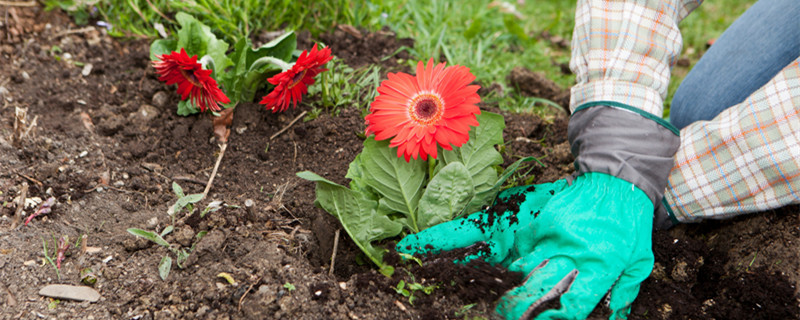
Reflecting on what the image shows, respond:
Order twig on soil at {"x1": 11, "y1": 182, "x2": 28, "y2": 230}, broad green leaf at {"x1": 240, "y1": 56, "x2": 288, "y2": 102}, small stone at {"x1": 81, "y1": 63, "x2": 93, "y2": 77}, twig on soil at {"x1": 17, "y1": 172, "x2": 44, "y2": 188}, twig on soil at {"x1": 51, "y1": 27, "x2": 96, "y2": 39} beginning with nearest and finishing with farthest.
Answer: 1. twig on soil at {"x1": 11, "y1": 182, "x2": 28, "y2": 230}
2. twig on soil at {"x1": 17, "y1": 172, "x2": 44, "y2": 188}
3. broad green leaf at {"x1": 240, "y1": 56, "x2": 288, "y2": 102}
4. small stone at {"x1": 81, "y1": 63, "x2": 93, "y2": 77}
5. twig on soil at {"x1": 51, "y1": 27, "x2": 96, "y2": 39}

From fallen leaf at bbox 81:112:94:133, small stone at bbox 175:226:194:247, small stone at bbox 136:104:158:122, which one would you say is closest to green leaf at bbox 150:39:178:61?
small stone at bbox 136:104:158:122

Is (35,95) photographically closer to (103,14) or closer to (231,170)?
(103,14)

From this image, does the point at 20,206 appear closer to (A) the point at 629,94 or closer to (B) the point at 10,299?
(B) the point at 10,299

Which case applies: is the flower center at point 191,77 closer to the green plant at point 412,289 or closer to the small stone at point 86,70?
the small stone at point 86,70

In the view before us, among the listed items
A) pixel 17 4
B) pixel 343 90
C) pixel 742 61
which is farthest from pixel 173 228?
pixel 742 61

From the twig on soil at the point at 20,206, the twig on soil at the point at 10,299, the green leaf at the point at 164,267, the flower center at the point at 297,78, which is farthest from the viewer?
the flower center at the point at 297,78

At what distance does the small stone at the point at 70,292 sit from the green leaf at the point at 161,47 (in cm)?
98

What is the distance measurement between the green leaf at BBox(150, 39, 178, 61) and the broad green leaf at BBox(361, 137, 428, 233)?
1.02 metres

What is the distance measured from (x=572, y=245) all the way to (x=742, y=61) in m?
1.23

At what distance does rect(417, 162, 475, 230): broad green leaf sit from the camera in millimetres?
1626

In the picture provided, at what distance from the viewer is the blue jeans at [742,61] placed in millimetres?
2066

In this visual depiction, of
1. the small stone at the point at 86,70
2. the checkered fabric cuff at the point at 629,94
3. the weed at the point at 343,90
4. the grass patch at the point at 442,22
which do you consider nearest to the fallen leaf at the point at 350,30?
the grass patch at the point at 442,22

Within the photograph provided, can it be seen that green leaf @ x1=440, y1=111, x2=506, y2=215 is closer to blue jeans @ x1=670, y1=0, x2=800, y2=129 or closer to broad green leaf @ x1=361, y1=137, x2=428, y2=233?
broad green leaf @ x1=361, y1=137, x2=428, y2=233

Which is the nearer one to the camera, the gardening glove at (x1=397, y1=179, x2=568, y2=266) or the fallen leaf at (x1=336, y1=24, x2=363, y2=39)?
the gardening glove at (x1=397, y1=179, x2=568, y2=266)
